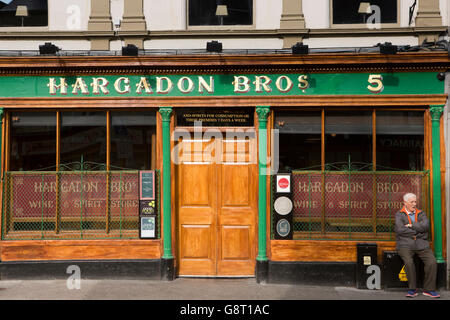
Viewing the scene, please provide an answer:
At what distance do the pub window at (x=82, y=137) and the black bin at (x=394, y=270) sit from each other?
592 centimetres

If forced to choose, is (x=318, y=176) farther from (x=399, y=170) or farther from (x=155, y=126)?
(x=155, y=126)

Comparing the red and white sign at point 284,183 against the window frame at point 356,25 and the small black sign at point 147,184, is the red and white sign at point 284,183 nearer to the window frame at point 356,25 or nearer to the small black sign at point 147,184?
the small black sign at point 147,184

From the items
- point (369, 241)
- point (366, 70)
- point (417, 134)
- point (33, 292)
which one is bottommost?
point (33, 292)

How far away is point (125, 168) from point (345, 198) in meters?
4.53

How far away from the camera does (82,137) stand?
9.31 metres

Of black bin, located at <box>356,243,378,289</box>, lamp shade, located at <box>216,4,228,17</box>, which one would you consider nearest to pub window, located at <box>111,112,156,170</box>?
lamp shade, located at <box>216,4,228,17</box>

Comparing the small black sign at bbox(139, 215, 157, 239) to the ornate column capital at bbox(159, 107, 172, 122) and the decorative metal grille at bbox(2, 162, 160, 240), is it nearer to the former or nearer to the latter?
the decorative metal grille at bbox(2, 162, 160, 240)

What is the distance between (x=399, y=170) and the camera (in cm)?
902

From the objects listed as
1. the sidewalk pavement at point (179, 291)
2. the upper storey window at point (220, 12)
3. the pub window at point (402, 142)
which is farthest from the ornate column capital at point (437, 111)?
the upper storey window at point (220, 12)

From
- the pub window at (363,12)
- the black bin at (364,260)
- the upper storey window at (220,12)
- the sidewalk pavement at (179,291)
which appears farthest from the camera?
the upper storey window at (220,12)

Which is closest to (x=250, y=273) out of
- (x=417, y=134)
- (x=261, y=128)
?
(x=261, y=128)

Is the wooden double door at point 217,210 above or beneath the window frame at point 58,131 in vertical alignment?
beneath

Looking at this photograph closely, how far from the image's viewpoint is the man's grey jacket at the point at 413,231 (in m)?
8.17

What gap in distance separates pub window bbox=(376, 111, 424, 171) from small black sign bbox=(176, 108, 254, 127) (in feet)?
8.96
